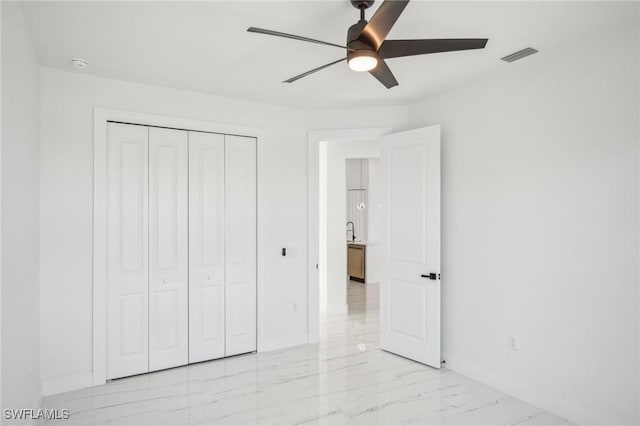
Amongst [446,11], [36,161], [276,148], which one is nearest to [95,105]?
[36,161]

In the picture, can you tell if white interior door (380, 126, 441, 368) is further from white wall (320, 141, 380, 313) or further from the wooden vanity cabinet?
the wooden vanity cabinet

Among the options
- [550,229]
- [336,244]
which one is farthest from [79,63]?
[336,244]

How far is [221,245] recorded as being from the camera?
3.98 m

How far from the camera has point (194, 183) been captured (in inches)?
150

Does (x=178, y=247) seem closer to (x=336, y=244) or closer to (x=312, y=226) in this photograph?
(x=312, y=226)

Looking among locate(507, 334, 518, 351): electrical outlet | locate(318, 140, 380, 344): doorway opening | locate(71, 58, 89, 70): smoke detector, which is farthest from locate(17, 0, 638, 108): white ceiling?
locate(507, 334, 518, 351): electrical outlet

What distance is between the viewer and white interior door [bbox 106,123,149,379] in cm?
343

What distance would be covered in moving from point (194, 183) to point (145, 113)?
29.7 inches

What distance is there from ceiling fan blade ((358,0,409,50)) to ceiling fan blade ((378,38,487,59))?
139 mm

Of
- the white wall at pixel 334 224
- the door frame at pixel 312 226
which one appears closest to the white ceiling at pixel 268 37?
the door frame at pixel 312 226

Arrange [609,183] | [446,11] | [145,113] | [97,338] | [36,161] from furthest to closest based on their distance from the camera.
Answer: [145,113]
[97,338]
[36,161]
[609,183]
[446,11]

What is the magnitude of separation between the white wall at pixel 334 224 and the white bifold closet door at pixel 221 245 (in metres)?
1.92

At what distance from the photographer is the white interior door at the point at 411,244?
375 cm

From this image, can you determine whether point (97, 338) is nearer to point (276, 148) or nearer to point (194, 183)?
point (194, 183)
